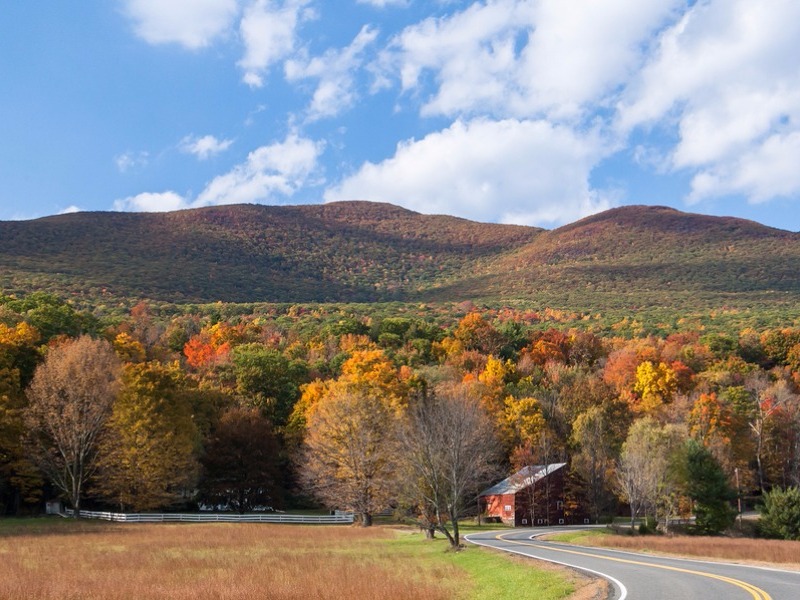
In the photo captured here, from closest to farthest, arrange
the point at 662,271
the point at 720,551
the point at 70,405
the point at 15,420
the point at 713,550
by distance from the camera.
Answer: the point at 720,551 < the point at 713,550 < the point at 15,420 < the point at 70,405 < the point at 662,271

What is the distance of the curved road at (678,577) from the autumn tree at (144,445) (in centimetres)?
3312

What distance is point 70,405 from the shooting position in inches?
2196

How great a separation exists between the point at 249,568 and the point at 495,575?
8.97 m

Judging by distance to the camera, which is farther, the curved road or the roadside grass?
the roadside grass

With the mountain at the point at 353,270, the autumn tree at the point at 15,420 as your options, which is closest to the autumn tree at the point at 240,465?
the autumn tree at the point at 15,420

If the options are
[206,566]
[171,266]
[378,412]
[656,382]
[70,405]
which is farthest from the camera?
[171,266]

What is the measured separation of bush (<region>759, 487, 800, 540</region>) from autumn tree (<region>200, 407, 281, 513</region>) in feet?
126

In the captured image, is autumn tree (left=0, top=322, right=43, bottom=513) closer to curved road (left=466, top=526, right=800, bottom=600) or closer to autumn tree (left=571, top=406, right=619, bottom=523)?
curved road (left=466, top=526, right=800, bottom=600)

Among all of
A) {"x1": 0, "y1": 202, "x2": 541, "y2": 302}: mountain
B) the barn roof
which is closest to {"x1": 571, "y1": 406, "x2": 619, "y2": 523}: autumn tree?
the barn roof

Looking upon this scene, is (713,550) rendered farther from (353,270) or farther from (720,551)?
(353,270)

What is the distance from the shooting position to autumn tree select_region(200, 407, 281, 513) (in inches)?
2643

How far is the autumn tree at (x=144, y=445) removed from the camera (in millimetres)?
58125

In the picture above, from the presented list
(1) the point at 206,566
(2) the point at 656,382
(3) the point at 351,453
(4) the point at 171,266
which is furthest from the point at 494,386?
(4) the point at 171,266

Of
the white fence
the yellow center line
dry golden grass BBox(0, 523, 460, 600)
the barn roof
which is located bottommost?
the white fence
